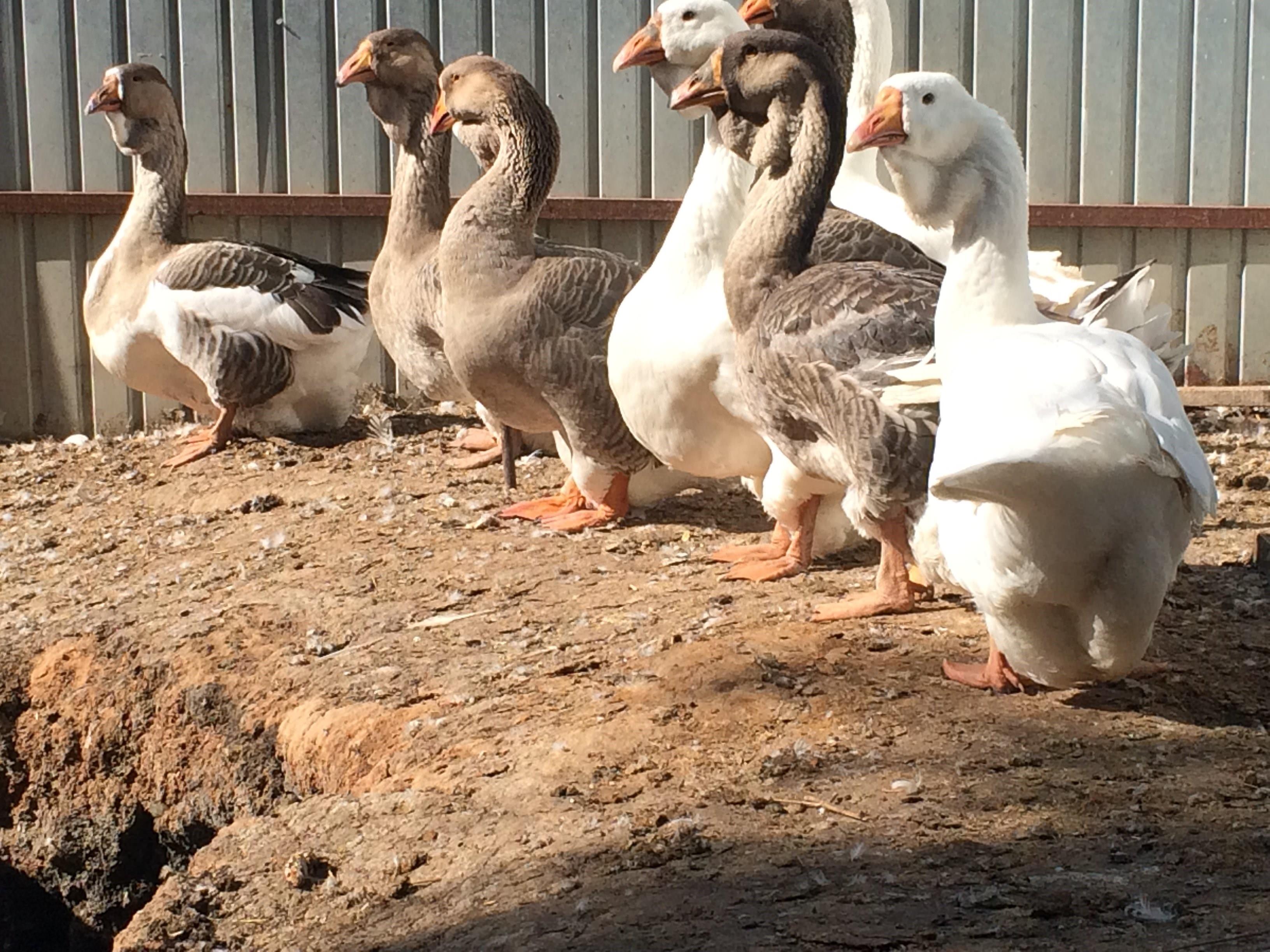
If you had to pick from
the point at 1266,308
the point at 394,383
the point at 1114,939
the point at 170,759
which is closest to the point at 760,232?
the point at 170,759

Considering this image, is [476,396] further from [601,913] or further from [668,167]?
[601,913]

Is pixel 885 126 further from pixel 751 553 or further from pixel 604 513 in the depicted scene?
pixel 604 513

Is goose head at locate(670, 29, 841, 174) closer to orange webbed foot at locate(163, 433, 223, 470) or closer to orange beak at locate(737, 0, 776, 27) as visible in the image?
orange beak at locate(737, 0, 776, 27)

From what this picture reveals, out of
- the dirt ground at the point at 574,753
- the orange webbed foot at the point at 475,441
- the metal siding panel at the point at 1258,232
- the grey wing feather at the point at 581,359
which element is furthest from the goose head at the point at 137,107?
the metal siding panel at the point at 1258,232

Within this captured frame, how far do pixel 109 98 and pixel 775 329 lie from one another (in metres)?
4.82

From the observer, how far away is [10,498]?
7.70m

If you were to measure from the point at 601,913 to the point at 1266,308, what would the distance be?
A: 7.54m

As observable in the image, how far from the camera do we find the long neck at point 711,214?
18.0ft

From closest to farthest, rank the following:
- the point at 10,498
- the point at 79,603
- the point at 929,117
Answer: the point at 929,117 → the point at 79,603 → the point at 10,498

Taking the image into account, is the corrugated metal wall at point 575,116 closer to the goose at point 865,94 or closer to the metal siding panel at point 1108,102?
the metal siding panel at point 1108,102

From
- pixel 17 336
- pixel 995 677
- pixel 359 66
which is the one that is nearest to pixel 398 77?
pixel 359 66

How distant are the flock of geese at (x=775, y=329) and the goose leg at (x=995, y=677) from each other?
1cm

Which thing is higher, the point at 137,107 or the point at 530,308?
the point at 137,107

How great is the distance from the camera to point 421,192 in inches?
300
